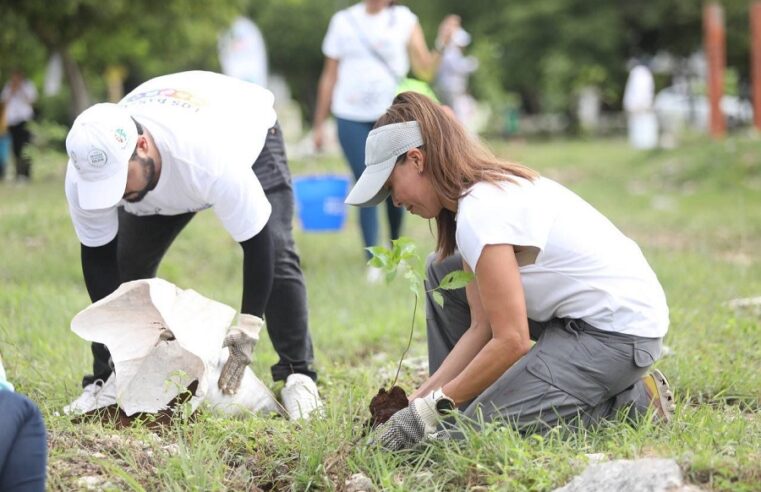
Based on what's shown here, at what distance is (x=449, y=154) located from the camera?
10.2 feet

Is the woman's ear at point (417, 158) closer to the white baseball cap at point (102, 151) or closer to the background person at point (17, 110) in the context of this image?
the white baseball cap at point (102, 151)

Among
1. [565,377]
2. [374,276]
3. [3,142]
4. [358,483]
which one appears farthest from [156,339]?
[3,142]

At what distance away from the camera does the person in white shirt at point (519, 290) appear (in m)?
3.02

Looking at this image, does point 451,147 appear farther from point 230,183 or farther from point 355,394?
point 355,394

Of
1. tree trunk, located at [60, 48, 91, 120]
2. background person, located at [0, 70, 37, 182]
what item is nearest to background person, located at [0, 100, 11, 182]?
background person, located at [0, 70, 37, 182]

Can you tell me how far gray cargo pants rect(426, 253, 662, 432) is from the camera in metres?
3.22

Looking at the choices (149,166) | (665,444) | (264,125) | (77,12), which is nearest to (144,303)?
(149,166)

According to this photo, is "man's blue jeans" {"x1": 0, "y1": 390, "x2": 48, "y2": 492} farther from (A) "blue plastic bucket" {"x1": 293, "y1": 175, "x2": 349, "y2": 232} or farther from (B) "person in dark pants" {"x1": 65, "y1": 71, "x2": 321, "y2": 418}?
(A) "blue plastic bucket" {"x1": 293, "y1": 175, "x2": 349, "y2": 232}

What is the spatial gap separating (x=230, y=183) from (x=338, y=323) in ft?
7.08

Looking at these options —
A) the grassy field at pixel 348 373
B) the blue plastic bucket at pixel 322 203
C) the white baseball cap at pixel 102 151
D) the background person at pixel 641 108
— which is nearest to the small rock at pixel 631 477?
the grassy field at pixel 348 373

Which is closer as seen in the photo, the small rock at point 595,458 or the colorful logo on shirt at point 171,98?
the small rock at point 595,458

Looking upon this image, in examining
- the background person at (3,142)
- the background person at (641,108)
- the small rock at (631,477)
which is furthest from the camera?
the background person at (641,108)

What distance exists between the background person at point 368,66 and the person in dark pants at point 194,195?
2469 mm

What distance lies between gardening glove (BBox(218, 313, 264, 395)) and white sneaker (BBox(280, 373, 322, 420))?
23cm
